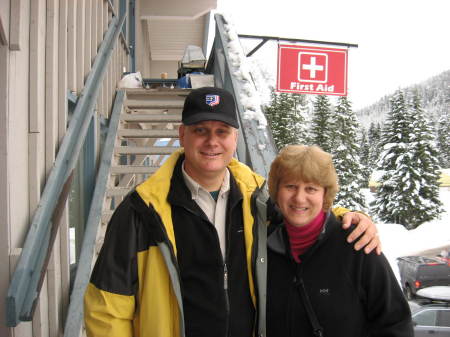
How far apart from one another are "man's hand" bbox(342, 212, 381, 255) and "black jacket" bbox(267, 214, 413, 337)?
0.09 feet

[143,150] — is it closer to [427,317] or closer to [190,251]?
[190,251]

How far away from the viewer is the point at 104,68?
464 cm

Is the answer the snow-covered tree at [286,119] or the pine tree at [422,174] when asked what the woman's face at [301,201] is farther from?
the snow-covered tree at [286,119]

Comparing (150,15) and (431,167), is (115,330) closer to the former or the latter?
(150,15)

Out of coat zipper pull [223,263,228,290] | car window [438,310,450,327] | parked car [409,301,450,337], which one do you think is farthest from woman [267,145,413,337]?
car window [438,310,450,327]

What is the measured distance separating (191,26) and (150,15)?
2.89 meters

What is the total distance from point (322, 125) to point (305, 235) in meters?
48.5

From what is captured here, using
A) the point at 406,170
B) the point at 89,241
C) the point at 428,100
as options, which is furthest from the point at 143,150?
the point at 428,100

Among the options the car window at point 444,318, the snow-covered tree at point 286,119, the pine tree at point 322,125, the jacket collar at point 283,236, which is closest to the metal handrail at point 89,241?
the jacket collar at point 283,236

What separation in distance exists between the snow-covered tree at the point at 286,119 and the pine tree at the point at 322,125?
84.6 inches

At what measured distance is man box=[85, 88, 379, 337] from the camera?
1.56 meters

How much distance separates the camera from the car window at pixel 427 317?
402 inches

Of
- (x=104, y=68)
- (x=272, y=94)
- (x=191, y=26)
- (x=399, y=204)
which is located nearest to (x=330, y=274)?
(x=104, y=68)

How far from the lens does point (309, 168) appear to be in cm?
158
